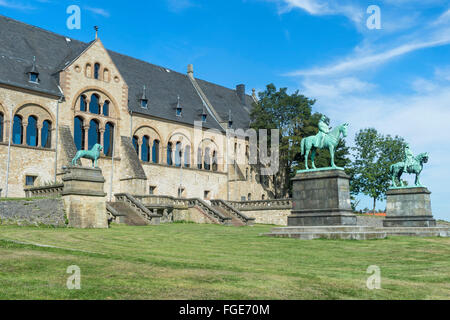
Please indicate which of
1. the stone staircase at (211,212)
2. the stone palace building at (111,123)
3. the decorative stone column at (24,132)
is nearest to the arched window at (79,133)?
the stone palace building at (111,123)

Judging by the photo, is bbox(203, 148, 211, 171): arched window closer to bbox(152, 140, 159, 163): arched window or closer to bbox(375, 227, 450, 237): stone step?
bbox(152, 140, 159, 163): arched window

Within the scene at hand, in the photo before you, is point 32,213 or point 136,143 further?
point 136,143

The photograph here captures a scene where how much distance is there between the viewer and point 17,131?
37.4 m

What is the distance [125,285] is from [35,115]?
34.0m

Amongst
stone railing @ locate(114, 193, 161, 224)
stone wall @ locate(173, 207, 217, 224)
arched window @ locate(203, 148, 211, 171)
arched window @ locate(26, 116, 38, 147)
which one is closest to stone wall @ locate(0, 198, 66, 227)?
stone railing @ locate(114, 193, 161, 224)

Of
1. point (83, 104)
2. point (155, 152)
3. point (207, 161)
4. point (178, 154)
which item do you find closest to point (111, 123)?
point (83, 104)

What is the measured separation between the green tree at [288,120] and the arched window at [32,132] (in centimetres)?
2786

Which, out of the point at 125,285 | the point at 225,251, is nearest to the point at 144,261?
the point at 125,285

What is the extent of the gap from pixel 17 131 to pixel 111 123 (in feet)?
30.6

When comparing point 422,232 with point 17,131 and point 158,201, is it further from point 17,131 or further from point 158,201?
point 17,131

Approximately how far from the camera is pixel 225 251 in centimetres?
1565

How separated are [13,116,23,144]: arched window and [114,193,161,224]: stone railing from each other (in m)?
9.47

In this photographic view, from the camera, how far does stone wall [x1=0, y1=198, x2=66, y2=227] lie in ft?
81.2
